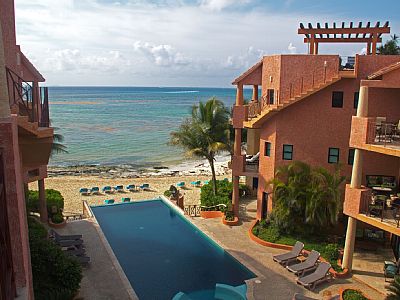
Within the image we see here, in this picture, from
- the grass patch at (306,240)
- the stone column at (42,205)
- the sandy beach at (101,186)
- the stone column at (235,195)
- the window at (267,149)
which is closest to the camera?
the grass patch at (306,240)

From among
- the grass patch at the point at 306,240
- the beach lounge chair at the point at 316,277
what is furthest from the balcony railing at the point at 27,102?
the grass patch at the point at 306,240

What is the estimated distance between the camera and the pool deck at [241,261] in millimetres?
15070

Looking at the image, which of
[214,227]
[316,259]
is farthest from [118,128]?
[316,259]

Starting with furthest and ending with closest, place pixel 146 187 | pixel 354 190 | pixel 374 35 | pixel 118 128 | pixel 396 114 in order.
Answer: pixel 118 128 → pixel 146 187 → pixel 374 35 → pixel 396 114 → pixel 354 190

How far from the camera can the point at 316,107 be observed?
2047cm

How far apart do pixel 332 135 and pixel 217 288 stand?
1040 cm

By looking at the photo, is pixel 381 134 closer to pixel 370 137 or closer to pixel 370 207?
pixel 370 137

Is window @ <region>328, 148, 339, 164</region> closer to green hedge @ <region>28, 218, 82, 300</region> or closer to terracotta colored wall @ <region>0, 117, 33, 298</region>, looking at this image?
green hedge @ <region>28, 218, 82, 300</region>

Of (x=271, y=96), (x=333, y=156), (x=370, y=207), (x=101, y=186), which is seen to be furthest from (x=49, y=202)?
(x=370, y=207)

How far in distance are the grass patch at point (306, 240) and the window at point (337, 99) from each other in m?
7.07

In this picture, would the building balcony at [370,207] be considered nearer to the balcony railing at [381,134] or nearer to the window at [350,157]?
the balcony railing at [381,134]

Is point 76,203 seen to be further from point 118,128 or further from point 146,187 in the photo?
point 118,128

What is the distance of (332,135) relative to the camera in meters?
20.4

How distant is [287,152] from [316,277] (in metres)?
7.54
